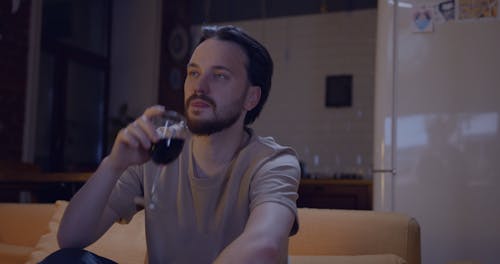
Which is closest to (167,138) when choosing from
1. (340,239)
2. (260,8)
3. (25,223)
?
(340,239)

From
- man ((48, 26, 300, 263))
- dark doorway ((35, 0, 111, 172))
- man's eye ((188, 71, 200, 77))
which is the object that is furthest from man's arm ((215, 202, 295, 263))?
dark doorway ((35, 0, 111, 172))

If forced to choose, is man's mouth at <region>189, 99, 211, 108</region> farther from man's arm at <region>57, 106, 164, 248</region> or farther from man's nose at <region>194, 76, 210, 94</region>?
man's arm at <region>57, 106, 164, 248</region>

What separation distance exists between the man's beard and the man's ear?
0.05 m

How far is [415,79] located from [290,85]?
2.66 m

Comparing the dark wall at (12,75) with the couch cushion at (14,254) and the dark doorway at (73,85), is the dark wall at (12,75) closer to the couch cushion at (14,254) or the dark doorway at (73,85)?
the dark doorway at (73,85)

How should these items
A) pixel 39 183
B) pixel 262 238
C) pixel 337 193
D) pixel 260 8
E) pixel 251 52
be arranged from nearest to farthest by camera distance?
pixel 262 238
pixel 251 52
pixel 39 183
pixel 337 193
pixel 260 8

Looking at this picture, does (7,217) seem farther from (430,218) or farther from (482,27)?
(482,27)

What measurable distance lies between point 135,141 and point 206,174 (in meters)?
0.25

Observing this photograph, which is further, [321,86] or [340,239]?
[321,86]

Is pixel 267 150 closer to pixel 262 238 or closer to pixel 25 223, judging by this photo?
pixel 262 238

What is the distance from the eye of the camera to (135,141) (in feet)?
3.73

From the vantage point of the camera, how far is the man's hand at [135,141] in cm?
112


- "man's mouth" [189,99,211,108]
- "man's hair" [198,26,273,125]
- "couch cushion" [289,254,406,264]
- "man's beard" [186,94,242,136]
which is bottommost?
"couch cushion" [289,254,406,264]

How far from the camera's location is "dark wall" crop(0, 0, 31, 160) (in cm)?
464
